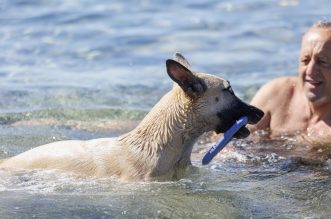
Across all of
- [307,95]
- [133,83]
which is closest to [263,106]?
[307,95]

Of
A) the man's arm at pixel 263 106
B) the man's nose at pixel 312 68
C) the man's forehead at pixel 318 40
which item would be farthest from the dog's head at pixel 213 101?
the man's arm at pixel 263 106

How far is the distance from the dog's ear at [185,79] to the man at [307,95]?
1801 mm

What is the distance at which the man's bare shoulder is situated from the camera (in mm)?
8867

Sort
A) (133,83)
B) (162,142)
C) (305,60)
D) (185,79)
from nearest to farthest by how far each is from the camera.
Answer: (185,79) → (162,142) → (305,60) → (133,83)

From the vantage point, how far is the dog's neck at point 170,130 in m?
6.82

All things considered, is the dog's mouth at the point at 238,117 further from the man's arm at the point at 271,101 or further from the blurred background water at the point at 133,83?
the man's arm at the point at 271,101

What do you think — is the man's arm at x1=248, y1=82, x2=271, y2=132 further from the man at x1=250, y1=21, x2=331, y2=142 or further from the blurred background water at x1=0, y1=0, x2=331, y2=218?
the blurred background water at x1=0, y1=0, x2=331, y2=218

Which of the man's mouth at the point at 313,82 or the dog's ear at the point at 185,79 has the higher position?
the dog's ear at the point at 185,79

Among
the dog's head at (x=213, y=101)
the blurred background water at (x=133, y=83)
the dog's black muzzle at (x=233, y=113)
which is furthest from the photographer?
the dog's black muzzle at (x=233, y=113)

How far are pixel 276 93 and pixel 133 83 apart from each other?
9.15 feet

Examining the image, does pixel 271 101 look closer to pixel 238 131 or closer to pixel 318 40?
pixel 318 40

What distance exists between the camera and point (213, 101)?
6.86m

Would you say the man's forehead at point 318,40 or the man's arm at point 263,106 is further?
the man's arm at point 263,106

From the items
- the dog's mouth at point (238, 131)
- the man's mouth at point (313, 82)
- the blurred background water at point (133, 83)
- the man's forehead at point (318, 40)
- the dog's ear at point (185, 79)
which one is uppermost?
the dog's ear at point (185, 79)
